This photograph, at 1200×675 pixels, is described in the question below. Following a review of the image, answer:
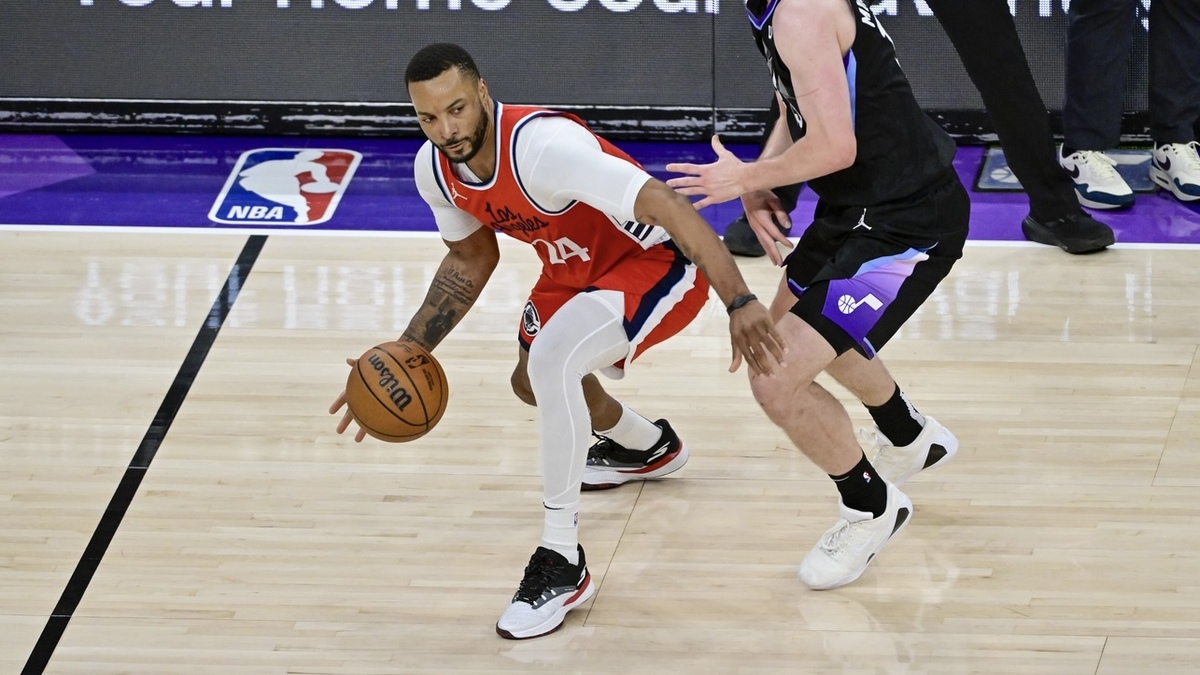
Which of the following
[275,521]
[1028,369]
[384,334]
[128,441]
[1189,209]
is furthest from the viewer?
[1189,209]

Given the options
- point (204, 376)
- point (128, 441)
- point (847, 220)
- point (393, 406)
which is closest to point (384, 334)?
point (204, 376)

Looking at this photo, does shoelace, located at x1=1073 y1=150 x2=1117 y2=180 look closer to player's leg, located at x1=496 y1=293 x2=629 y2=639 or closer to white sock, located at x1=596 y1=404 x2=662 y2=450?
white sock, located at x1=596 y1=404 x2=662 y2=450

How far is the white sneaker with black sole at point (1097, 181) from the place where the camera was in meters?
6.57

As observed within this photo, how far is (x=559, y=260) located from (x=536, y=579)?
855 mm

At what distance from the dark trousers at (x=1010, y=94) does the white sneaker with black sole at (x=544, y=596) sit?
2510 millimetres

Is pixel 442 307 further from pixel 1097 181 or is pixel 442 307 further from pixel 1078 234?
pixel 1097 181

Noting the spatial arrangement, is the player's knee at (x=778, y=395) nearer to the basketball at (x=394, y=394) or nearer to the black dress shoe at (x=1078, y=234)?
the basketball at (x=394, y=394)

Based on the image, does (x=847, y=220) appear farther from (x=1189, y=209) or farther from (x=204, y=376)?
(x=1189, y=209)

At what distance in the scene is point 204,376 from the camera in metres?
5.24

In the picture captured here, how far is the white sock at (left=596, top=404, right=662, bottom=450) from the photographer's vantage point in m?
4.43

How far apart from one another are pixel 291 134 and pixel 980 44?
3473mm

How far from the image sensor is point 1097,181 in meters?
6.62

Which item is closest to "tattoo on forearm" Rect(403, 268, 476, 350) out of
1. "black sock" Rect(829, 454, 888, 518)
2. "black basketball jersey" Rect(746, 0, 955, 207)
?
"black basketball jersey" Rect(746, 0, 955, 207)

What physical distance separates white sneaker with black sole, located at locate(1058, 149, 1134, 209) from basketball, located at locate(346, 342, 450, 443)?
3.73m
